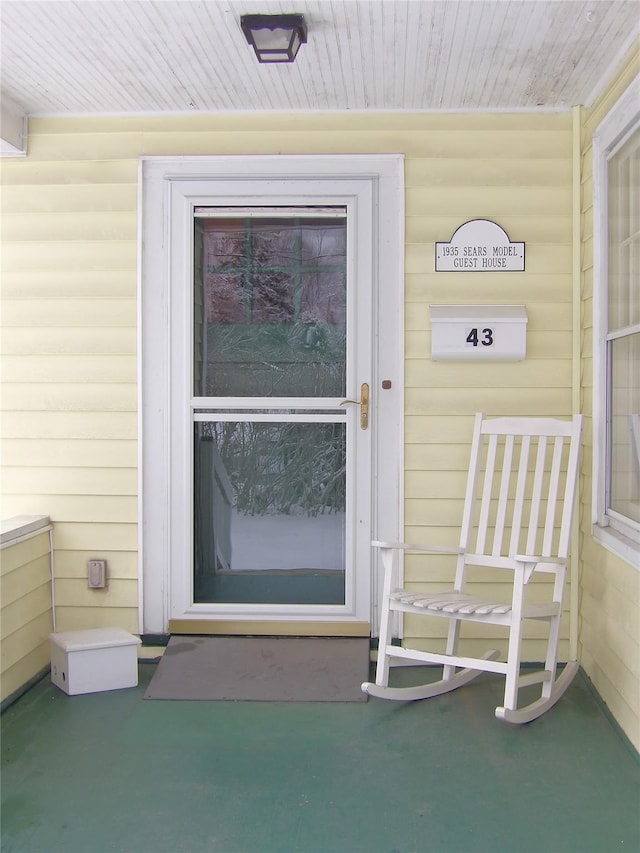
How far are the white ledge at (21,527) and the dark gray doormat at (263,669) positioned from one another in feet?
2.63

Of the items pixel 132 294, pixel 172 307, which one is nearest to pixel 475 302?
pixel 172 307

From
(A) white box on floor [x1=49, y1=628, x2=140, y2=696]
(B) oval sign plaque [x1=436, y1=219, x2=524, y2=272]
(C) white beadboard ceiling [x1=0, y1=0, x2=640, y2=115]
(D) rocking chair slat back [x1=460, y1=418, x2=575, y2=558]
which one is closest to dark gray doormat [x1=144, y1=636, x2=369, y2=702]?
(A) white box on floor [x1=49, y1=628, x2=140, y2=696]

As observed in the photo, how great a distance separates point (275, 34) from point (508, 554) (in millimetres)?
2398

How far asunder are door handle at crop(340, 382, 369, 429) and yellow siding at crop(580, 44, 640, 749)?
969mm

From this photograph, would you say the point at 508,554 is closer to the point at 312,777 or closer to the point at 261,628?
the point at 261,628

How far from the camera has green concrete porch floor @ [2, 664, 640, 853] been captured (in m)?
2.21

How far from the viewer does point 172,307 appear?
360cm

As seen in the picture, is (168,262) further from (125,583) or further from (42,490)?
(125,583)

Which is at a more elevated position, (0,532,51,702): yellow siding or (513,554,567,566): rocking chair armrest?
(513,554,567,566): rocking chair armrest

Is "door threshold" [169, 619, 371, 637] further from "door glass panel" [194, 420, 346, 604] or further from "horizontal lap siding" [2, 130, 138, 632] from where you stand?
"horizontal lap siding" [2, 130, 138, 632]

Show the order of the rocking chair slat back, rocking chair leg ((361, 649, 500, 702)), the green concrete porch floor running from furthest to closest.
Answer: the rocking chair slat back
rocking chair leg ((361, 649, 500, 702))
the green concrete porch floor

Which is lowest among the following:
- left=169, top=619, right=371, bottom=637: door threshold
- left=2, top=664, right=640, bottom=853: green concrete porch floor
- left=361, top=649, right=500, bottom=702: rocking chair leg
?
left=2, top=664, right=640, bottom=853: green concrete porch floor

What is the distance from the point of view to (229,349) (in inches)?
143

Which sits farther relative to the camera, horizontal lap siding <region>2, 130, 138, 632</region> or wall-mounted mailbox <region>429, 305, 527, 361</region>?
horizontal lap siding <region>2, 130, 138, 632</region>
